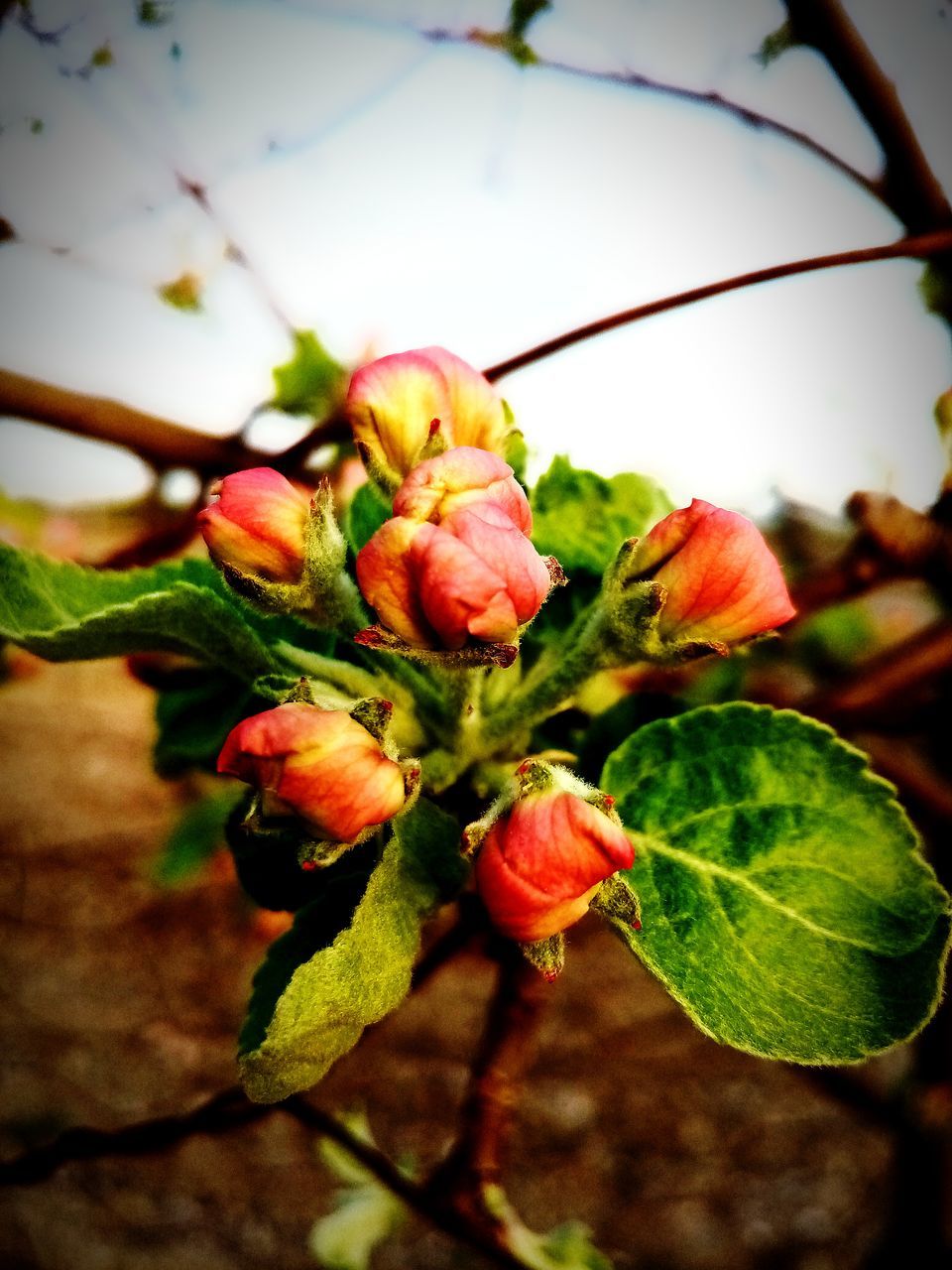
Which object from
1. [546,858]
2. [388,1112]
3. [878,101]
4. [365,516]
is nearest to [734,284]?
[878,101]

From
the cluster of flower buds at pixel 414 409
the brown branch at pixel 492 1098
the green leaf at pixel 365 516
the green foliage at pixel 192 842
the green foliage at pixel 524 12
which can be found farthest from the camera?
the green foliage at pixel 192 842

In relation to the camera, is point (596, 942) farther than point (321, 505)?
Yes

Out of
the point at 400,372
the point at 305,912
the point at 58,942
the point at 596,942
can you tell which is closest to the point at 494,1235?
the point at 305,912

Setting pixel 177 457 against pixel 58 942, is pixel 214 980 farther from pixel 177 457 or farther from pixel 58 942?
pixel 177 457

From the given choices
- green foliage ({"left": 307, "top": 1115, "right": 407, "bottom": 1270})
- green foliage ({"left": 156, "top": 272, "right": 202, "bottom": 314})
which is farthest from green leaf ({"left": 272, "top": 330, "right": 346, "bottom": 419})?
green foliage ({"left": 307, "top": 1115, "right": 407, "bottom": 1270})

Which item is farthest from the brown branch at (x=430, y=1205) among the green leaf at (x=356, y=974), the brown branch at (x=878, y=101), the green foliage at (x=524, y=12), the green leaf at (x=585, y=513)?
the green foliage at (x=524, y=12)

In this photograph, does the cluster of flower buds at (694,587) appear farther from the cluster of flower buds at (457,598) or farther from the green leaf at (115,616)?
the green leaf at (115,616)

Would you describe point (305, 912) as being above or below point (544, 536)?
below
